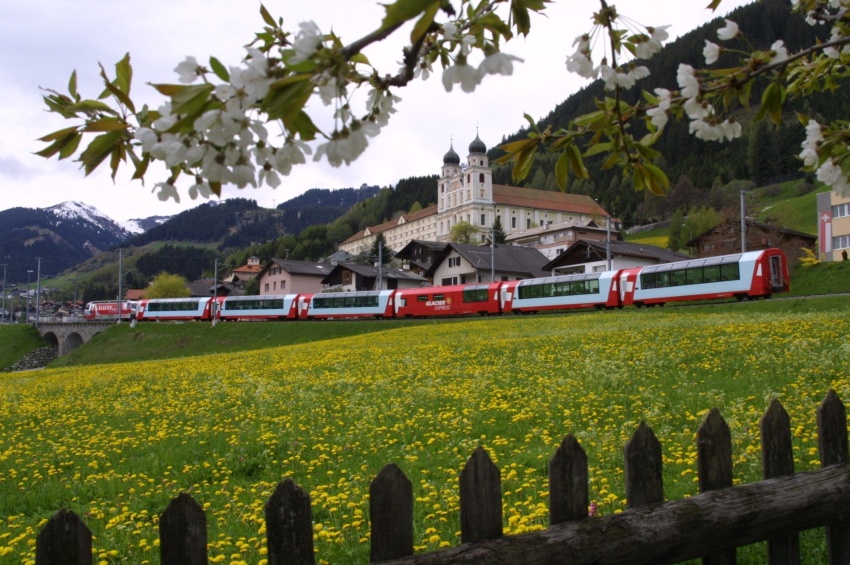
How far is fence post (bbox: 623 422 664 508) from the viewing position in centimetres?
267

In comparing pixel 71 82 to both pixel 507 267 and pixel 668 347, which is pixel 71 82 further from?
pixel 507 267

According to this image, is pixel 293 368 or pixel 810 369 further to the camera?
pixel 293 368

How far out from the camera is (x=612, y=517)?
255 cm

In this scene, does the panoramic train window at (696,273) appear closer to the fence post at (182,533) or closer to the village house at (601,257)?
the village house at (601,257)

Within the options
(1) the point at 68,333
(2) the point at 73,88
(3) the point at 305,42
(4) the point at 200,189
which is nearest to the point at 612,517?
(4) the point at 200,189

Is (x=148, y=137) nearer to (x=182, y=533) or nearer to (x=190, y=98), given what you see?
(x=190, y=98)

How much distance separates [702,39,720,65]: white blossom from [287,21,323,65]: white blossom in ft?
5.55

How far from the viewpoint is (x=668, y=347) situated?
631 inches

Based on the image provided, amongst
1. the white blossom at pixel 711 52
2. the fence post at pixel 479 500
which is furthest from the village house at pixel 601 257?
the fence post at pixel 479 500

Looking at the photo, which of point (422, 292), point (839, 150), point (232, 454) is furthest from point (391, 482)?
point (422, 292)

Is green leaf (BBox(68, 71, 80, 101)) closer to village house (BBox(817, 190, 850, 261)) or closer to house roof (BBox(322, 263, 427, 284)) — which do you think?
village house (BBox(817, 190, 850, 261))

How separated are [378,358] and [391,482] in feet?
59.0

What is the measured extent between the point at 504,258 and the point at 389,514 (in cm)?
6929

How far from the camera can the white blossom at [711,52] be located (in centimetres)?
245
